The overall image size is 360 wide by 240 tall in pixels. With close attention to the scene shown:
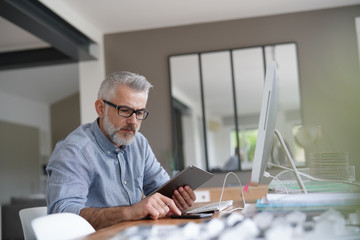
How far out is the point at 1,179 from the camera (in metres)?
8.73

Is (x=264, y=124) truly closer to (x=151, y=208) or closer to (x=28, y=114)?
(x=151, y=208)

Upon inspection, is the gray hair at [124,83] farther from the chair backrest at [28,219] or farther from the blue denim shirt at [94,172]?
the chair backrest at [28,219]

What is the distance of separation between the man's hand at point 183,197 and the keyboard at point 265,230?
844mm

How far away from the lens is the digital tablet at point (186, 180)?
1.75m

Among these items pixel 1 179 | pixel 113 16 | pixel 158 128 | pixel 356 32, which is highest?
pixel 113 16

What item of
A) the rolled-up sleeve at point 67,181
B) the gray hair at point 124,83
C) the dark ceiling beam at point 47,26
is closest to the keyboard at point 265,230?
the rolled-up sleeve at point 67,181

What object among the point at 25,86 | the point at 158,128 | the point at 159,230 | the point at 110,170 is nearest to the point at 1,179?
the point at 25,86

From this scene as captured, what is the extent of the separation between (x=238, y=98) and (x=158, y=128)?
1.04 metres

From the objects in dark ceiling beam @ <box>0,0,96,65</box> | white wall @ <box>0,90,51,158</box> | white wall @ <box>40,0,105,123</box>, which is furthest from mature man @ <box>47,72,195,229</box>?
white wall @ <box>0,90,51,158</box>

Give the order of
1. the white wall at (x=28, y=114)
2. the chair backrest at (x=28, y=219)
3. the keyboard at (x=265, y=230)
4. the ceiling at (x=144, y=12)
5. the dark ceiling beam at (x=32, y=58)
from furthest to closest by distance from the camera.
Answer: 1. the white wall at (x=28, y=114)
2. the dark ceiling beam at (x=32, y=58)
3. the ceiling at (x=144, y=12)
4. the chair backrest at (x=28, y=219)
5. the keyboard at (x=265, y=230)

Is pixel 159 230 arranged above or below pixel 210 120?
below

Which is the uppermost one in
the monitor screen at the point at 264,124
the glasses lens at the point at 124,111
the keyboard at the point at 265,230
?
the glasses lens at the point at 124,111

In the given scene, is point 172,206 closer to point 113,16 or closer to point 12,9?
point 12,9

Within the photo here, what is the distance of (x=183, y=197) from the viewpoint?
73.9 inches
